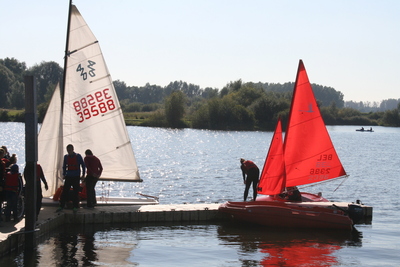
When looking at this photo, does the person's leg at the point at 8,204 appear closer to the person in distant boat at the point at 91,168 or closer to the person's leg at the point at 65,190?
the person's leg at the point at 65,190

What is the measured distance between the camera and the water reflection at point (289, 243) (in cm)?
1470

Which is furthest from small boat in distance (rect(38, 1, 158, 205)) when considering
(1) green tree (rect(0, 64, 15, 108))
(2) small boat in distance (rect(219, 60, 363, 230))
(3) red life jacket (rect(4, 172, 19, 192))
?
(1) green tree (rect(0, 64, 15, 108))

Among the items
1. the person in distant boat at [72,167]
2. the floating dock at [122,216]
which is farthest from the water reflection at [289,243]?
the person in distant boat at [72,167]

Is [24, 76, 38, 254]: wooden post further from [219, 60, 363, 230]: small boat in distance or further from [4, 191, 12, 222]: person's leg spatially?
[219, 60, 363, 230]: small boat in distance

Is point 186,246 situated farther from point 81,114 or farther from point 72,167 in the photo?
point 81,114

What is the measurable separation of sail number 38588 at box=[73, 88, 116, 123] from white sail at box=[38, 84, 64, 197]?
630 mm

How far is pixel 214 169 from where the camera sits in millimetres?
43781

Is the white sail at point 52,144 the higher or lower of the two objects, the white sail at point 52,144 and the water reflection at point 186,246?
the higher

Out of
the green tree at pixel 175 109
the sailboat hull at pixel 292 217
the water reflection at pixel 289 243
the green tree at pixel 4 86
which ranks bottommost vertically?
the water reflection at pixel 289 243

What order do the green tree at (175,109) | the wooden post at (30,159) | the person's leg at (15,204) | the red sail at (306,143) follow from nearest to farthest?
the wooden post at (30,159), the person's leg at (15,204), the red sail at (306,143), the green tree at (175,109)

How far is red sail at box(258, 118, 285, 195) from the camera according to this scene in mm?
18844

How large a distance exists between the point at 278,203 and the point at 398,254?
4.06 m

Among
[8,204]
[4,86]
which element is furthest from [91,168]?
[4,86]

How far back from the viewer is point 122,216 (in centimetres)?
1770
